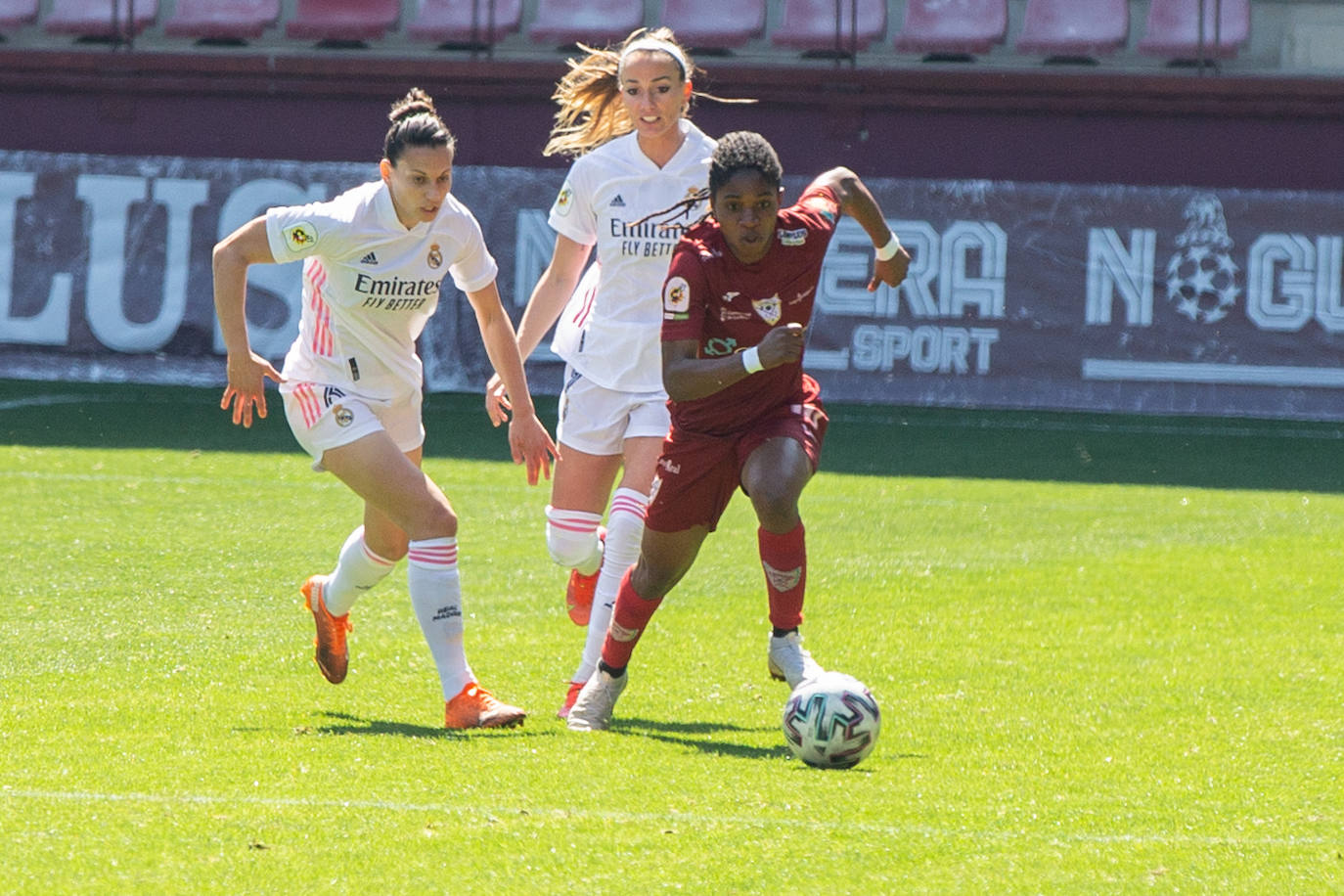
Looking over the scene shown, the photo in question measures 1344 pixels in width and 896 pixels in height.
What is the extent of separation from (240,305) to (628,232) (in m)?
1.40

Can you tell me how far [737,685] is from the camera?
22.3 feet

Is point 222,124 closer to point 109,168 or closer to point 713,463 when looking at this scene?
point 109,168

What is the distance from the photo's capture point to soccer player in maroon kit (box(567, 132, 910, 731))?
5.58 m

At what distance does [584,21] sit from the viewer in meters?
19.8

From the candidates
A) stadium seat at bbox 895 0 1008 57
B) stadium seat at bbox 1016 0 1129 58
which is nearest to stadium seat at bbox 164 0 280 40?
stadium seat at bbox 895 0 1008 57

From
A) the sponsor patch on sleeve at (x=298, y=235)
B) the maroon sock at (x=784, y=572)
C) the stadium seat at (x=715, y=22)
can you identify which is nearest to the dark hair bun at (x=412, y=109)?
the sponsor patch on sleeve at (x=298, y=235)

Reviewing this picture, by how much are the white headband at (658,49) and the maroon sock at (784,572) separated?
5.65ft

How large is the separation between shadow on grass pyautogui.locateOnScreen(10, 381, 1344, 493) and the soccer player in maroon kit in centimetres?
736

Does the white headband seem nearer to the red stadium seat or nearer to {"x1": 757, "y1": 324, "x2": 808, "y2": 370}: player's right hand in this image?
{"x1": 757, "y1": 324, "x2": 808, "y2": 370}: player's right hand

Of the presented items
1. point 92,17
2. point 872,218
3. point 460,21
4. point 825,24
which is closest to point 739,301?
point 872,218

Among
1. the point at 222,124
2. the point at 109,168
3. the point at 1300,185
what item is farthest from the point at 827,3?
the point at 109,168

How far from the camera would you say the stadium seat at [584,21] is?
778 inches

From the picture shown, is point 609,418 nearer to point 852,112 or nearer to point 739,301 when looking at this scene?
point 739,301

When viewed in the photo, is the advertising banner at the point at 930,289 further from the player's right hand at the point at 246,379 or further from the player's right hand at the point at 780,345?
the player's right hand at the point at 780,345
